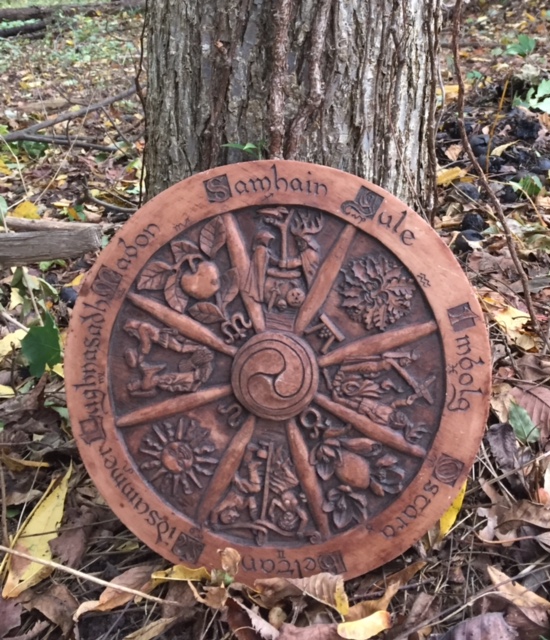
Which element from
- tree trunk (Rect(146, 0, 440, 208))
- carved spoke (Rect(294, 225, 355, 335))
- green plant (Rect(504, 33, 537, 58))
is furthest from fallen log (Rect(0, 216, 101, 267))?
green plant (Rect(504, 33, 537, 58))

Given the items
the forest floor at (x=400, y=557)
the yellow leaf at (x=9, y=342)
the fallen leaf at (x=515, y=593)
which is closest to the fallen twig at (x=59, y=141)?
the forest floor at (x=400, y=557)

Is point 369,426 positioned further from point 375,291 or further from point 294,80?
point 294,80

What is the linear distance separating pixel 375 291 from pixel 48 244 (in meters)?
1.07

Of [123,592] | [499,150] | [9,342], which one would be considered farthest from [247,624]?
[499,150]

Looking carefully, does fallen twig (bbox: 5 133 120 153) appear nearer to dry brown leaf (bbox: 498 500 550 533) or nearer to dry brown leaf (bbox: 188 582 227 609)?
dry brown leaf (bbox: 188 582 227 609)

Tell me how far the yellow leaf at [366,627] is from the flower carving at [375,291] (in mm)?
704

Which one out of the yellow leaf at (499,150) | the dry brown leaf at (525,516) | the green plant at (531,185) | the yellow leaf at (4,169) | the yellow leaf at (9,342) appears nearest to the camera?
the dry brown leaf at (525,516)

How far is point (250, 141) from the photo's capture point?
2.01 m

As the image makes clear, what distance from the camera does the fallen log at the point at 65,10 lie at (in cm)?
828

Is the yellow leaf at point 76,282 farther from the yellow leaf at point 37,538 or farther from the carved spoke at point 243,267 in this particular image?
the carved spoke at point 243,267

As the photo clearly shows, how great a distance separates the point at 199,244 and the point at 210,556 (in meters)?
0.81

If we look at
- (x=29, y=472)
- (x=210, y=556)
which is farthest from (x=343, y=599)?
(x=29, y=472)

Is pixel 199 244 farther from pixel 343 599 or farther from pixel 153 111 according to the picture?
pixel 343 599

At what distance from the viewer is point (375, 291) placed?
1.69 metres
